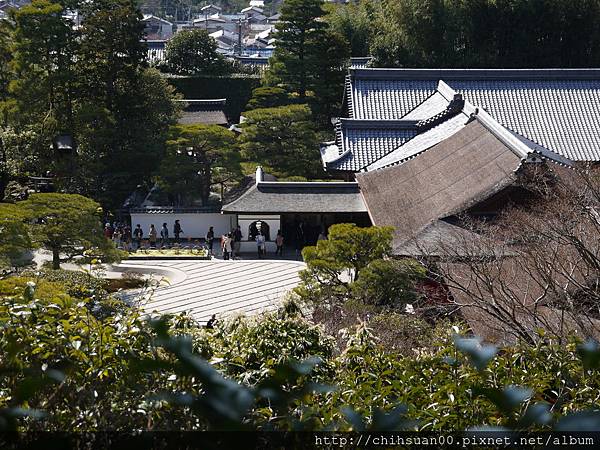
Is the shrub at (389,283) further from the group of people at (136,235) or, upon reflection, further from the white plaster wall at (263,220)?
the group of people at (136,235)

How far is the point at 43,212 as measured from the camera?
17.7 meters

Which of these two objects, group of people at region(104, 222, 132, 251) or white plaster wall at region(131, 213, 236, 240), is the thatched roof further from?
group of people at region(104, 222, 132, 251)

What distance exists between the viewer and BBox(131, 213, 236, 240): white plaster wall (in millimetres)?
23484

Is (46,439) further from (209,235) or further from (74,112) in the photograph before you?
(74,112)

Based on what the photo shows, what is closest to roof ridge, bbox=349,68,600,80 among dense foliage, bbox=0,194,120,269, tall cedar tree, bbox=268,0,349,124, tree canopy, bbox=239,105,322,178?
tall cedar tree, bbox=268,0,349,124

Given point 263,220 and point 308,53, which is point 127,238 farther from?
point 308,53

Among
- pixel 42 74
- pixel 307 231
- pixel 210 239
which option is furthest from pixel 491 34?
pixel 42 74

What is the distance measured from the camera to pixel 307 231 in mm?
22297

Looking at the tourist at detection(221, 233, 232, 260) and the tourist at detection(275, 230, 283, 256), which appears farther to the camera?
the tourist at detection(275, 230, 283, 256)

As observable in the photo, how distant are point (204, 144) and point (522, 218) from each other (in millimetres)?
13058

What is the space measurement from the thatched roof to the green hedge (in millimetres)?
18398

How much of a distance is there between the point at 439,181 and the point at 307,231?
4.74 meters

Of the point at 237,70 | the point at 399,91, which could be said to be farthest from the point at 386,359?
the point at 237,70

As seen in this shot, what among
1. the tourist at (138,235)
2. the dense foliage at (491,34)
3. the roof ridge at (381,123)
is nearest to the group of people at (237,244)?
the tourist at (138,235)
